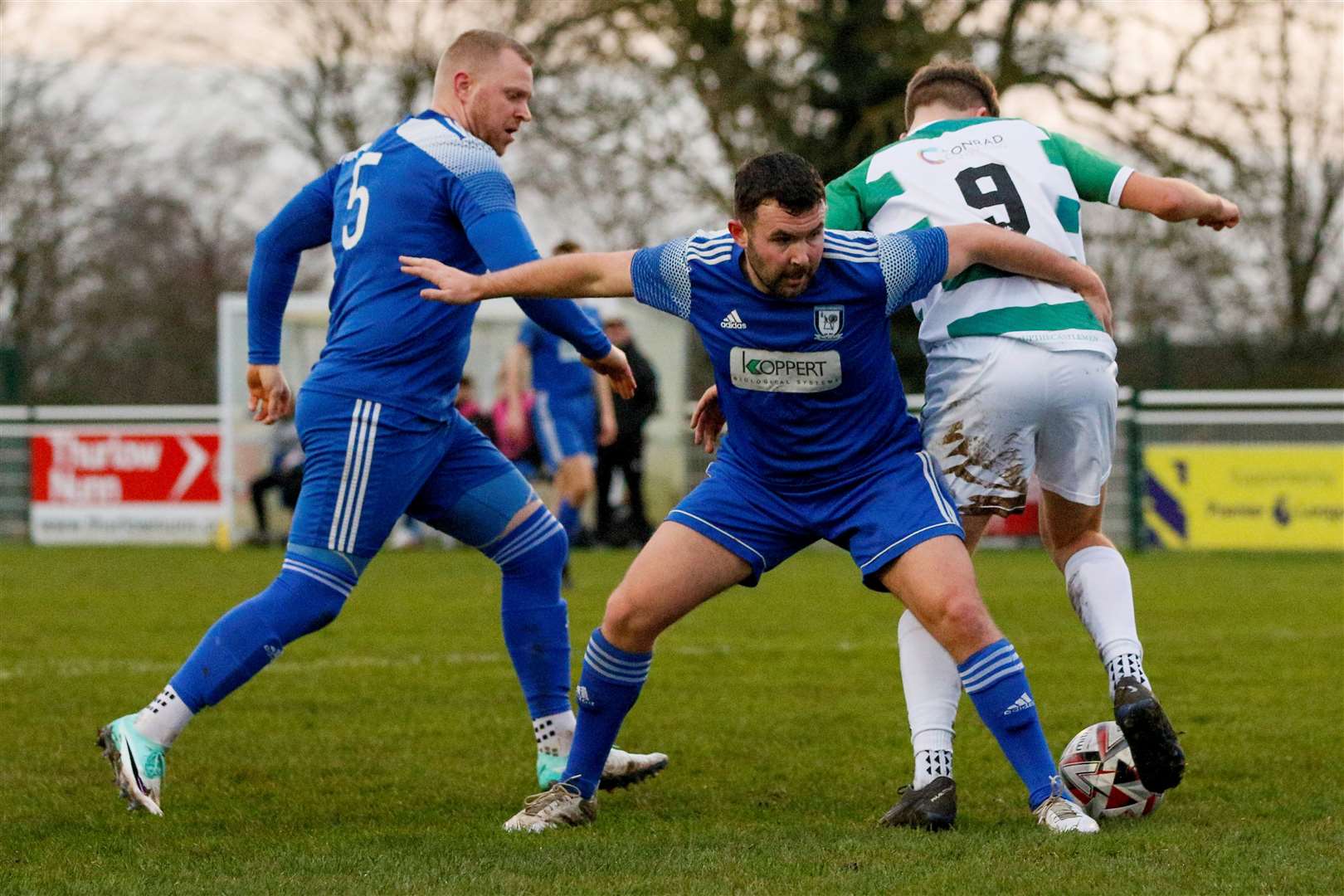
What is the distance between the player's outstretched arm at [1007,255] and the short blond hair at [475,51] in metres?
1.47

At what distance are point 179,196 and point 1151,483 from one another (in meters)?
20.0

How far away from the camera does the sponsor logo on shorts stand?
4.55 m

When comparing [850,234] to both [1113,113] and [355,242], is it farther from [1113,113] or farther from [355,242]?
[1113,113]

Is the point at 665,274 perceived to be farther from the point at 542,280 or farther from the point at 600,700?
the point at 600,700

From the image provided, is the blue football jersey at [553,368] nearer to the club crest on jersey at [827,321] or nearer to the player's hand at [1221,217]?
the player's hand at [1221,217]

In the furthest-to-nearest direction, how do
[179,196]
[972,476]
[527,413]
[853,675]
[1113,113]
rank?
[179,196]
[1113,113]
[527,413]
[853,675]
[972,476]

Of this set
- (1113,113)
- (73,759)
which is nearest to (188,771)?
(73,759)

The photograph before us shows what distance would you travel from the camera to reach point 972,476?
4.98 metres

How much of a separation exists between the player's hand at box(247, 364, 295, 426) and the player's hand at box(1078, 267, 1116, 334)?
2.45m

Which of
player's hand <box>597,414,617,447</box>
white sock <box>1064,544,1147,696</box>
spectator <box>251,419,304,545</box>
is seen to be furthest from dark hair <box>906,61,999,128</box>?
spectator <box>251,419,304,545</box>

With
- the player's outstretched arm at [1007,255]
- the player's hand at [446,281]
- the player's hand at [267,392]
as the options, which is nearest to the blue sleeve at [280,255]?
the player's hand at [267,392]

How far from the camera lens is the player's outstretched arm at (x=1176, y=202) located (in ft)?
16.0

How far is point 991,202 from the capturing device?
16.3 feet

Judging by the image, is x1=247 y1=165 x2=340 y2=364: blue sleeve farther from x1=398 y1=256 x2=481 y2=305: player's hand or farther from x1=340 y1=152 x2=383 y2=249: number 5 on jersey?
x1=398 y1=256 x2=481 y2=305: player's hand
